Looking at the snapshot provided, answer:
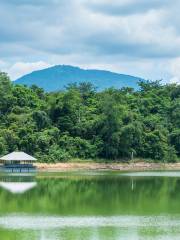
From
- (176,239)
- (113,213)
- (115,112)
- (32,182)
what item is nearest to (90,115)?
(115,112)

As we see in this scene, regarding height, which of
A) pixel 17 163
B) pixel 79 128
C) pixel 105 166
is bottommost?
pixel 105 166

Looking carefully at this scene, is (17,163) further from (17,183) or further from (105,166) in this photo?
(17,183)

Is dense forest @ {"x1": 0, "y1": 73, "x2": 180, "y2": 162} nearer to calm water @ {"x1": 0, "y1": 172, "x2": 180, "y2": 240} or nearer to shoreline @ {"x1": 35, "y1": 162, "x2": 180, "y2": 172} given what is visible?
shoreline @ {"x1": 35, "y1": 162, "x2": 180, "y2": 172}

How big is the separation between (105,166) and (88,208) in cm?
3690

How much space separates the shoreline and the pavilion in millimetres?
3319

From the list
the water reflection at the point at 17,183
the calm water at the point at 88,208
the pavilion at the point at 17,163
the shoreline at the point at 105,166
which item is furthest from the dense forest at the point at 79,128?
A: the calm water at the point at 88,208

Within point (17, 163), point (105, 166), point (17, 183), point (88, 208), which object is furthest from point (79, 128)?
point (88, 208)

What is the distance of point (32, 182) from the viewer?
5153 cm

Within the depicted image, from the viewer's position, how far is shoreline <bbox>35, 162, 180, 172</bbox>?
68.3 meters

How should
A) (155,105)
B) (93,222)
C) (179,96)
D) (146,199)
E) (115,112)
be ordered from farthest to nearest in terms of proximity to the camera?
(179,96) < (155,105) < (115,112) < (146,199) < (93,222)

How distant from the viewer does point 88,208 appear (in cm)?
3528

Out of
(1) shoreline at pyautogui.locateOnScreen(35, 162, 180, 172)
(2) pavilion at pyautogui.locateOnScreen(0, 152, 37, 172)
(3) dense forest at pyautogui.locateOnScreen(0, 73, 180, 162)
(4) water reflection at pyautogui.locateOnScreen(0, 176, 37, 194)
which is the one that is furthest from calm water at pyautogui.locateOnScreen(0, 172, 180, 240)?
(3) dense forest at pyautogui.locateOnScreen(0, 73, 180, 162)

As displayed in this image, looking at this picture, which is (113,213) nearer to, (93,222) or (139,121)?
(93,222)

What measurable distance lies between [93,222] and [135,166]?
45.6 metres
